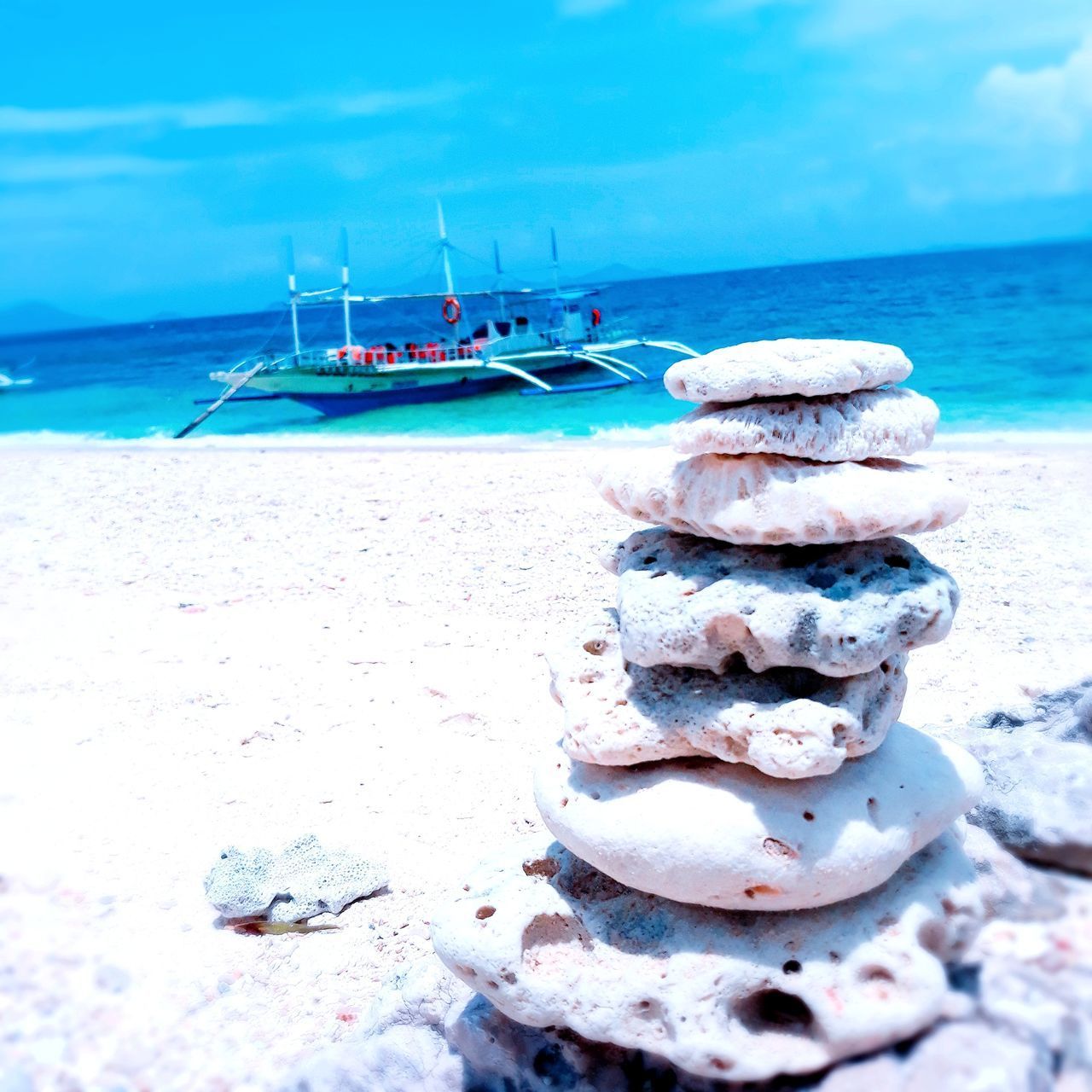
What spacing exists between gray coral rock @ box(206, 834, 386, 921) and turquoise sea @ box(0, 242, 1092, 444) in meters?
16.5

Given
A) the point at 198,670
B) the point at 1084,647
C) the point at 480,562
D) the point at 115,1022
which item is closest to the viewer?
the point at 115,1022

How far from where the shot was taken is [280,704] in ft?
18.2

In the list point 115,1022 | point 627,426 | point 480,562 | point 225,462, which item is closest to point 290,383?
point 627,426

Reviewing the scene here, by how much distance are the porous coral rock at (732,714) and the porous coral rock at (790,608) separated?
3.2 inches

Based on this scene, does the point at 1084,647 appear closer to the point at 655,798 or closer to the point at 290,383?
the point at 655,798

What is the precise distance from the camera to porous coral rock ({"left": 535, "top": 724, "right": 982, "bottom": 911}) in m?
2.34

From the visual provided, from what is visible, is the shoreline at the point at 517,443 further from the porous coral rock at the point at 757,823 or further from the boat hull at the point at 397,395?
the porous coral rock at the point at 757,823

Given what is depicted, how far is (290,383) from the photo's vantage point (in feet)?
88.0

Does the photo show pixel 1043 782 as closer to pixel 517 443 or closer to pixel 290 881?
pixel 290 881

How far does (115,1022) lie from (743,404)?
2650 millimetres

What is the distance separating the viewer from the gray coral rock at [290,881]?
366 centimetres

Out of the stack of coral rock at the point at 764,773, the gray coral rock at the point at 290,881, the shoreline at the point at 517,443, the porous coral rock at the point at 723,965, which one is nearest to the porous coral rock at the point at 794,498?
the stack of coral rock at the point at 764,773

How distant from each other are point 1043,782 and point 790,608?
4.09 feet

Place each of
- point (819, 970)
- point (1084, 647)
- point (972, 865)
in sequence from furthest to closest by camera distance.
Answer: point (1084, 647), point (972, 865), point (819, 970)
